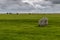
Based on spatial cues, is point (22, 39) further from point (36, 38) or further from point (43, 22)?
point (43, 22)

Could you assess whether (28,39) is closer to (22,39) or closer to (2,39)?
(22,39)

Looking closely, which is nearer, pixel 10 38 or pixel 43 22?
pixel 10 38

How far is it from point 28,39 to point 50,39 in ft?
9.18

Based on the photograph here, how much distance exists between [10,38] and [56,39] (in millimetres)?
5961

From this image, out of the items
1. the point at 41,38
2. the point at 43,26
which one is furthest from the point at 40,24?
the point at 41,38

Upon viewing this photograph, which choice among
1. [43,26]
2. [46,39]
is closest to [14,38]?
[46,39]

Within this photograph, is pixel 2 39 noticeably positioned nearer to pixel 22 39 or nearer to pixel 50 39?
pixel 22 39

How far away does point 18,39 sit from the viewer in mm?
26094

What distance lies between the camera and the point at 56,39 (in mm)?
26328

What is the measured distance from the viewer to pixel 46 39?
26.2 m

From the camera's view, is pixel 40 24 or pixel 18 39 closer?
pixel 18 39

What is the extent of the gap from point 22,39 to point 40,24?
51.3 ft

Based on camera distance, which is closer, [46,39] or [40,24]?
[46,39]

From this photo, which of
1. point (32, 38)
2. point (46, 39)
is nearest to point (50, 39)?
point (46, 39)
